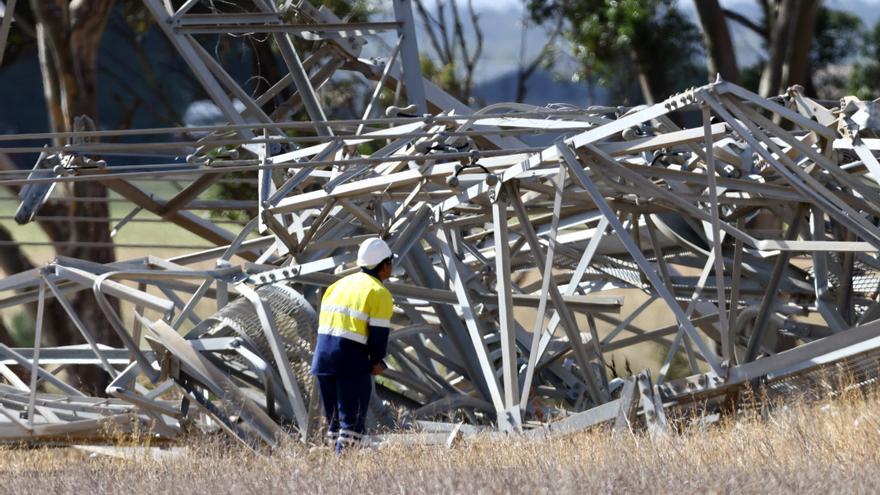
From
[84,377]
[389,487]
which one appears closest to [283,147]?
[389,487]

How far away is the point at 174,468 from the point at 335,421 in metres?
2.07

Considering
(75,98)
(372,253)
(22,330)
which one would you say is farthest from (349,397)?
(22,330)

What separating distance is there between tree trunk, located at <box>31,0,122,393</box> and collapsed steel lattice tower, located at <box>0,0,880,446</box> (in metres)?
6.61

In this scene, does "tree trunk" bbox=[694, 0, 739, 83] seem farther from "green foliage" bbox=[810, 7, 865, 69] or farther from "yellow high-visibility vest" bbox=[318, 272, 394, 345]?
"yellow high-visibility vest" bbox=[318, 272, 394, 345]

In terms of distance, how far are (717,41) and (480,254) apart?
412 inches

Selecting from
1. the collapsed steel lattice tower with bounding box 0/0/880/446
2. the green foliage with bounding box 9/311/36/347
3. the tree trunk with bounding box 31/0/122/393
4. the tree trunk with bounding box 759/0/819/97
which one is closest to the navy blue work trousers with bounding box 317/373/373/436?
the collapsed steel lattice tower with bounding box 0/0/880/446

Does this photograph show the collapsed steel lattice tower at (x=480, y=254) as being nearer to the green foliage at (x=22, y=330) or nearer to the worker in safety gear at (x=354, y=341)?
the worker in safety gear at (x=354, y=341)

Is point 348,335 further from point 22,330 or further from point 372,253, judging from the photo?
point 22,330

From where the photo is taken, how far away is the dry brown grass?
681 cm

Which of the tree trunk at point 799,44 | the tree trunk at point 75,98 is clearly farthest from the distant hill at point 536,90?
the tree trunk at point 75,98

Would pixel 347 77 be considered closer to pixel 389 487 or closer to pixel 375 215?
pixel 375 215

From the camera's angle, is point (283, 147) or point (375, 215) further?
point (283, 147)

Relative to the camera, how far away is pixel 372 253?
10.1 m

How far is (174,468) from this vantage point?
8.34m
